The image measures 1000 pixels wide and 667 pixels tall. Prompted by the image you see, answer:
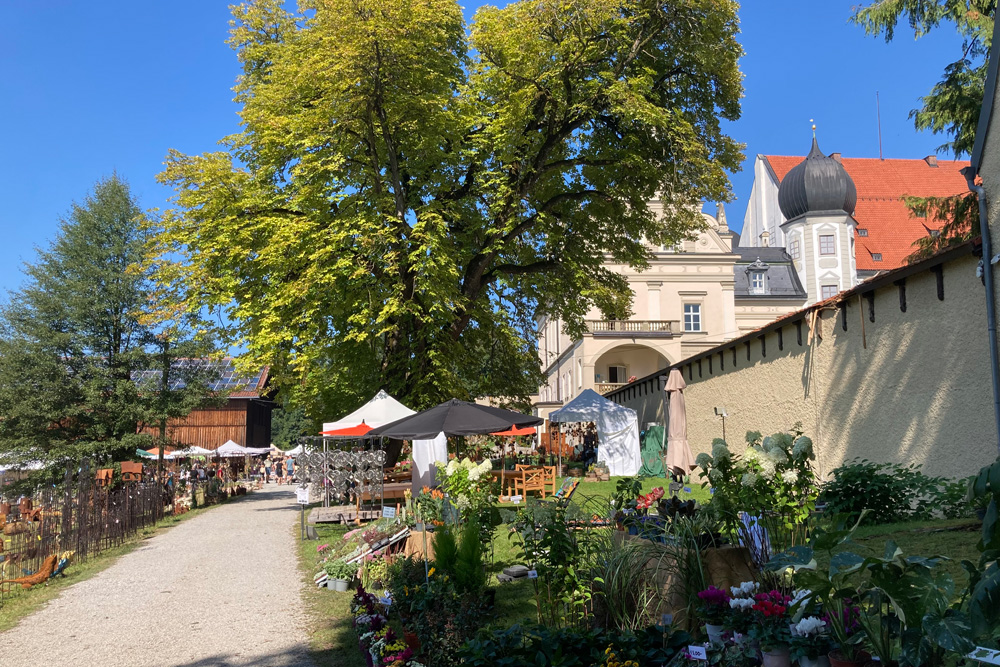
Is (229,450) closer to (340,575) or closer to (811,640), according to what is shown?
(340,575)

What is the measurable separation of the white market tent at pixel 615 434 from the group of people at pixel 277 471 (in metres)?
28.7

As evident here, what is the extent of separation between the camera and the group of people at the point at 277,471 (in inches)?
2002

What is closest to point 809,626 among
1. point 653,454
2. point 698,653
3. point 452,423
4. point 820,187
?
point 698,653

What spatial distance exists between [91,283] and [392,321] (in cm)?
1452

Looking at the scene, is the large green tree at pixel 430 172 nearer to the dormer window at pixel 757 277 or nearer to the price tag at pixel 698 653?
the price tag at pixel 698 653

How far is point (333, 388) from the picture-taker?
20.3 meters

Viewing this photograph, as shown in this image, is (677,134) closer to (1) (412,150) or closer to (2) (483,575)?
(1) (412,150)

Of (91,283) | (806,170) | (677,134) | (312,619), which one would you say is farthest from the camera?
(806,170)

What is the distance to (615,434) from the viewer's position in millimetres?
25859

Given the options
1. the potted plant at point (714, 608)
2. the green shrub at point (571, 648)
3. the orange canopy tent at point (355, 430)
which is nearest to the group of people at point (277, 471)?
the orange canopy tent at point (355, 430)

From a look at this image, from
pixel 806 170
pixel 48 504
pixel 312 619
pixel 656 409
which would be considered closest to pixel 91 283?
pixel 48 504

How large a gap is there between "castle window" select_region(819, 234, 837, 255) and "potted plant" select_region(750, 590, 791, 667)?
52.4 meters

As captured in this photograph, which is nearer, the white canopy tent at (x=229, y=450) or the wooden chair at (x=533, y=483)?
the wooden chair at (x=533, y=483)

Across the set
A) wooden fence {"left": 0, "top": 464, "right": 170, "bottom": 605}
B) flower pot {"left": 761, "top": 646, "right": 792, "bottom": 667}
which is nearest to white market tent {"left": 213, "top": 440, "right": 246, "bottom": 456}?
wooden fence {"left": 0, "top": 464, "right": 170, "bottom": 605}
